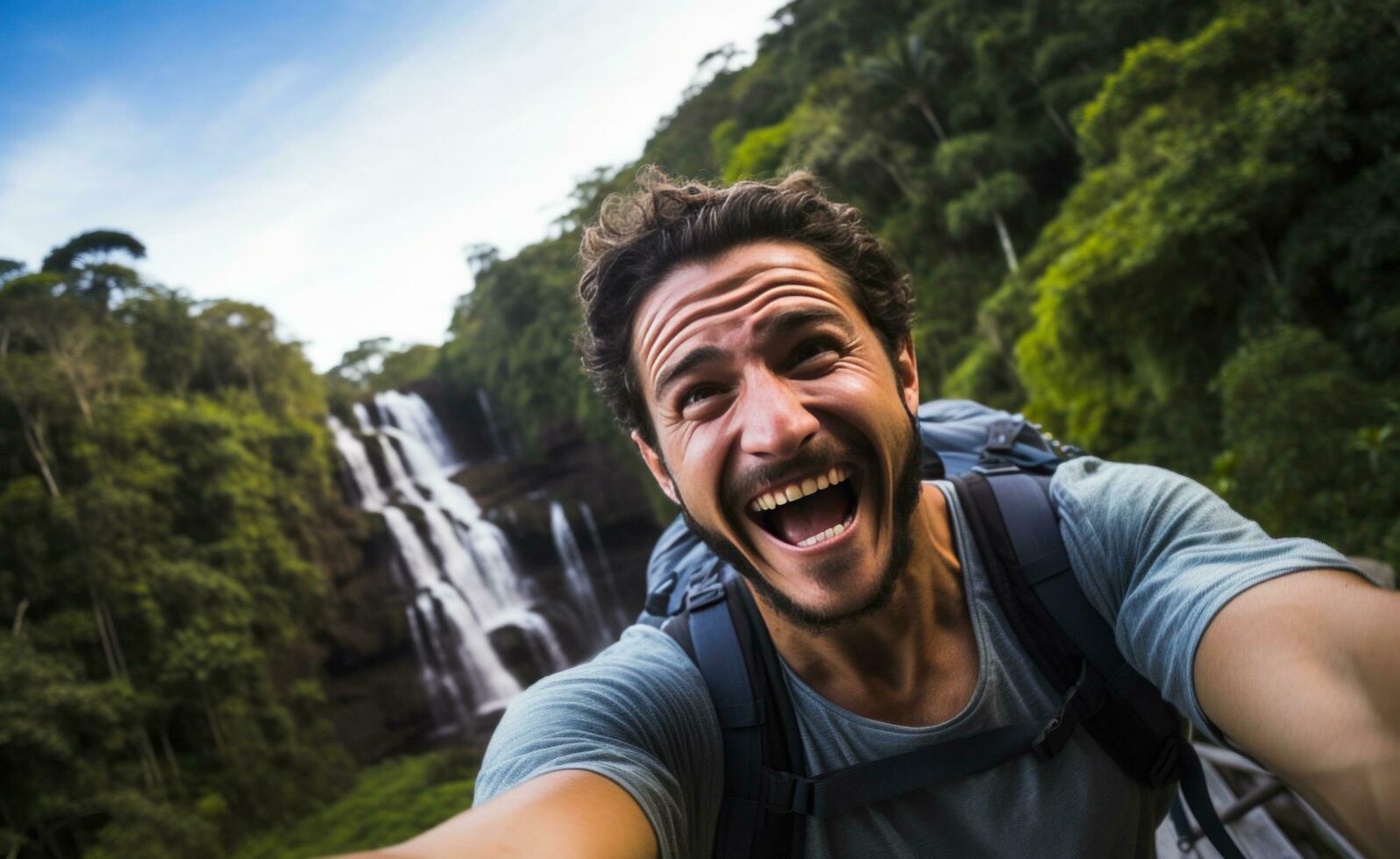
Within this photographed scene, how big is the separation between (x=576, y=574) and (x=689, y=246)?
19.5 metres

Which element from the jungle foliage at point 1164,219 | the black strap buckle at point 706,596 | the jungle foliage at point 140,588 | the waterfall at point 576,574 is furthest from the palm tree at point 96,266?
the black strap buckle at point 706,596

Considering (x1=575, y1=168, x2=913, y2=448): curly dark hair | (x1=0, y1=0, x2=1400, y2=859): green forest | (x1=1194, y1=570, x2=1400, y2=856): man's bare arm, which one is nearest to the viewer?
(x1=1194, y1=570, x2=1400, y2=856): man's bare arm

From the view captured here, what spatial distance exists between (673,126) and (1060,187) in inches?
603

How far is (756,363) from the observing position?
136cm

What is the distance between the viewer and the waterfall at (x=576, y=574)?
19203 millimetres

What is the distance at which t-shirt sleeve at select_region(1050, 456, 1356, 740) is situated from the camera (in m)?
1.04

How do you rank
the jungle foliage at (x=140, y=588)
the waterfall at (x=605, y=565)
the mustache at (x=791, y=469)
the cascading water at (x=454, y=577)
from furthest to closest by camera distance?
the waterfall at (x=605, y=565) → the cascading water at (x=454, y=577) → the jungle foliage at (x=140, y=588) → the mustache at (x=791, y=469)

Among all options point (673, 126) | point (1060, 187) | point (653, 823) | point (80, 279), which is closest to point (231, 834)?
point (80, 279)

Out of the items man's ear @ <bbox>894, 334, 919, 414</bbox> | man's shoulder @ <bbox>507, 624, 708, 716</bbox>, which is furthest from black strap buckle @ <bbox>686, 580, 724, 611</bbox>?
man's ear @ <bbox>894, 334, 919, 414</bbox>

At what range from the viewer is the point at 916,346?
13625 mm

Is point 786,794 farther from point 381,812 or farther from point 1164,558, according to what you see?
point 381,812

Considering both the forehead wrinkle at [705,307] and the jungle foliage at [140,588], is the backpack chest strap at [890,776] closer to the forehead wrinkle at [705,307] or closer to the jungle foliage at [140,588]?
the forehead wrinkle at [705,307]

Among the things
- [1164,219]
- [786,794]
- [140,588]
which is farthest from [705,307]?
[140,588]

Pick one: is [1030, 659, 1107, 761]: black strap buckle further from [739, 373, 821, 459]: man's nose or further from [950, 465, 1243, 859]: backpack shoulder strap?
[739, 373, 821, 459]: man's nose
